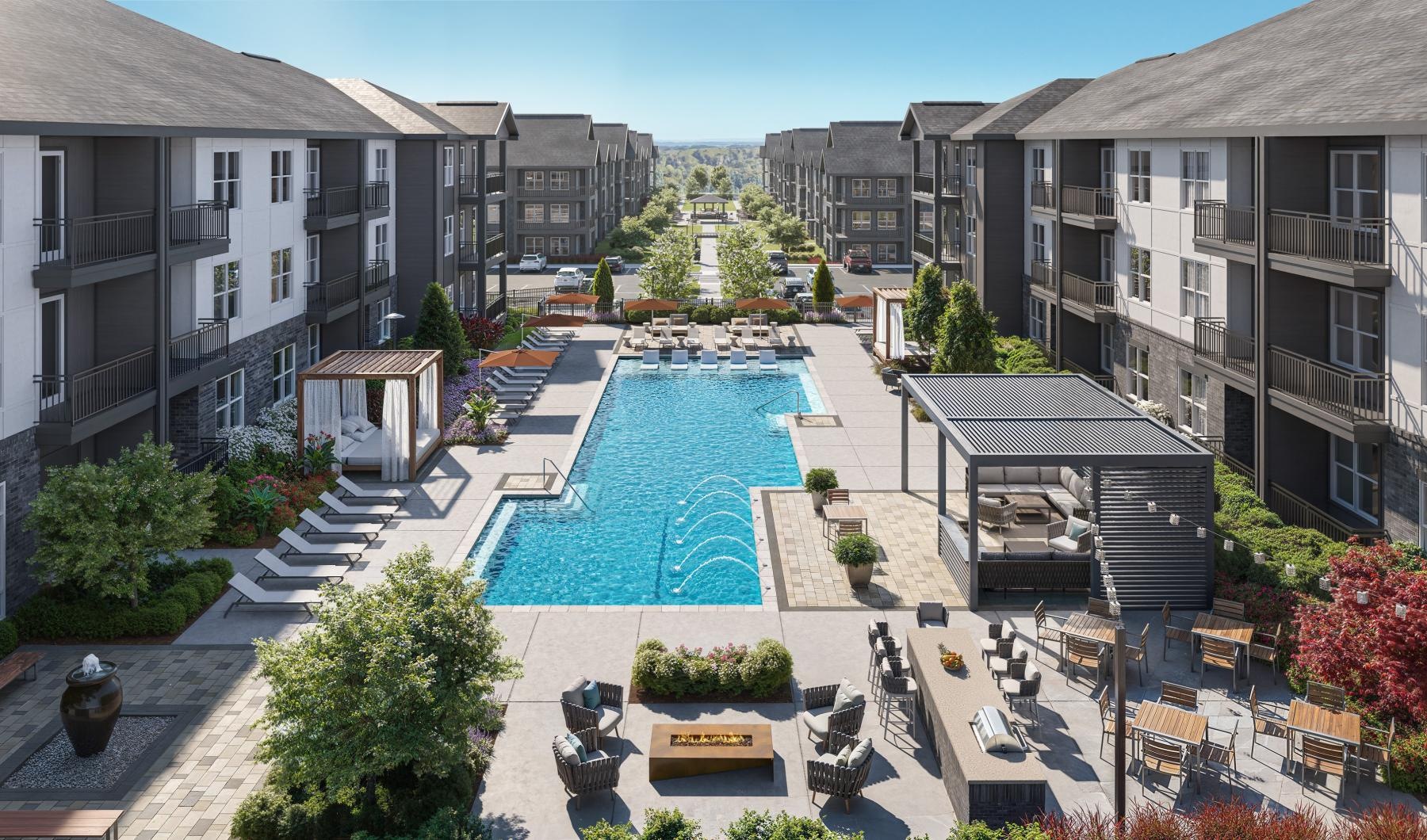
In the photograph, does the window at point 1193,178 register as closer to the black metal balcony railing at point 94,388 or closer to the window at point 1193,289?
the window at point 1193,289

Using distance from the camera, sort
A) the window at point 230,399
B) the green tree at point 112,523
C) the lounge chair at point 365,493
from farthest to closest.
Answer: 1. the window at point 230,399
2. the lounge chair at point 365,493
3. the green tree at point 112,523

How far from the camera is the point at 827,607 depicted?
20547 millimetres

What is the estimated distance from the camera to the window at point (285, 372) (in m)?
33.1

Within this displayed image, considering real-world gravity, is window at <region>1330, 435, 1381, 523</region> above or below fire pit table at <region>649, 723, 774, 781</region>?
above

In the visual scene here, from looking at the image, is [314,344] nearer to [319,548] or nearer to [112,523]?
[319,548]

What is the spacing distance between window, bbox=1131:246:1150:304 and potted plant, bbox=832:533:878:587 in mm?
16545

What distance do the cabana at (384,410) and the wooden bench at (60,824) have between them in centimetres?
1672

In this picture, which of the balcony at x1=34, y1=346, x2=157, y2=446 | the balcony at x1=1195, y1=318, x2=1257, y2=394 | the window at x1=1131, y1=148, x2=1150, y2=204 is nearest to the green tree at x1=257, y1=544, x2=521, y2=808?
the balcony at x1=34, y1=346, x2=157, y2=446

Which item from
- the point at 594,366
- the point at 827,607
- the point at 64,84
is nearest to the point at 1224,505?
the point at 827,607

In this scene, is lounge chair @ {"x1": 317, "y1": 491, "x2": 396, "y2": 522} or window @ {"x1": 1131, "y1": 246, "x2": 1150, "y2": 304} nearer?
lounge chair @ {"x1": 317, "y1": 491, "x2": 396, "y2": 522}

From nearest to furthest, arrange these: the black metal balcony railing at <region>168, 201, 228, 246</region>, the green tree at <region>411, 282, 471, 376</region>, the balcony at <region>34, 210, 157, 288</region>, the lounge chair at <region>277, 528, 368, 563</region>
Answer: the balcony at <region>34, 210, 157, 288</region>
the lounge chair at <region>277, 528, 368, 563</region>
the black metal balcony railing at <region>168, 201, 228, 246</region>
the green tree at <region>411, 282, 471, 376</region>

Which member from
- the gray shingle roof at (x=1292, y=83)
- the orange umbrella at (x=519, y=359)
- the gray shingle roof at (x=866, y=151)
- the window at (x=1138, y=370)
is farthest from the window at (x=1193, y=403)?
the gray shingle roof at (x=866, y=151)

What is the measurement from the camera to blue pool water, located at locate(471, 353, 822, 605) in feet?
73.4

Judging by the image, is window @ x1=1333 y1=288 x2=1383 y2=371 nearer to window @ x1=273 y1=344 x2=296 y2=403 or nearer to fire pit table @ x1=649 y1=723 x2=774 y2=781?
fire pit table @ x1=649 y1=723 x2=774 y2=781
